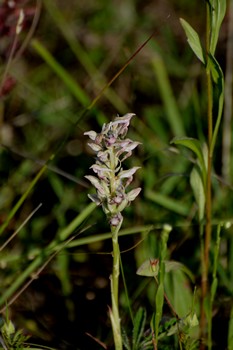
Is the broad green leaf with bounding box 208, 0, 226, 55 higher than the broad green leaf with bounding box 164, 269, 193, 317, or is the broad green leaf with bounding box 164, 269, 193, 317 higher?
the broad green leaf with bounding box 208, 0, 226, 55

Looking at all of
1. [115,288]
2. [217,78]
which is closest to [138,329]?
[115,288]

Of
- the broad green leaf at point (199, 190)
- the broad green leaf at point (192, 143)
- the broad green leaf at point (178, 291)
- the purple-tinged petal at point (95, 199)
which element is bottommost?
the broad green leaf at point (178, 291)

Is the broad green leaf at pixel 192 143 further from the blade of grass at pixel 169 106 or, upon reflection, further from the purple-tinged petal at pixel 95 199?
the blade of grass at pixel 169 106

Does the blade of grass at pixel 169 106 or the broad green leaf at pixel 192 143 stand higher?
the blade of grass at pixel 169 106

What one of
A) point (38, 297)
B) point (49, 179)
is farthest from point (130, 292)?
point (49, 179)

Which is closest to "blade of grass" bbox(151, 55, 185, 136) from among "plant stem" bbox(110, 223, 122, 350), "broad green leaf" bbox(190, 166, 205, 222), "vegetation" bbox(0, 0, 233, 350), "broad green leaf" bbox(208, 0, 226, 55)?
"vegetation" bbox(0, 0, 233, 350)

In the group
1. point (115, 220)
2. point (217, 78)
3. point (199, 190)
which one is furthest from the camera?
point (199, 190)

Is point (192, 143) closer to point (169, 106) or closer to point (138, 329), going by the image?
point (138, 329)

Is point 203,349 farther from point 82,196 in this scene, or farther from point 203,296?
point 82,196

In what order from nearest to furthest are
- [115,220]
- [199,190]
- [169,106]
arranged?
1. [115,220]
2. [199,190]
3. [169,106]

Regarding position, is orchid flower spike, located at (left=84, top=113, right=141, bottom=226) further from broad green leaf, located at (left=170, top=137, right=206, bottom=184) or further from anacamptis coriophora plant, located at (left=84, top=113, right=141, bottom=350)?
broad green leaf, located at (left=170, top=137, right=206, bottom=184)

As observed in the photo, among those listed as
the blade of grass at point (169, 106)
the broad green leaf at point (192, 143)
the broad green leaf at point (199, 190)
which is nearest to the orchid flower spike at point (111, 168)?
the broad green leaf at point (192, 143)

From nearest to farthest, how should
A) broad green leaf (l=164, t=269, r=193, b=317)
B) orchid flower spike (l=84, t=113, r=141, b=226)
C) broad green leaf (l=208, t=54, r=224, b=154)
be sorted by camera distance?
orchid flower spike (l=84, t=113, r=141, b=226) → broad green leaf (l=208, t=54, r=224, b=154) → broad green leaf (l=164, t=269, r=193, b=317)

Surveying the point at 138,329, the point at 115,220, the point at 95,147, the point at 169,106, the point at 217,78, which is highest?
the point at 169,106
